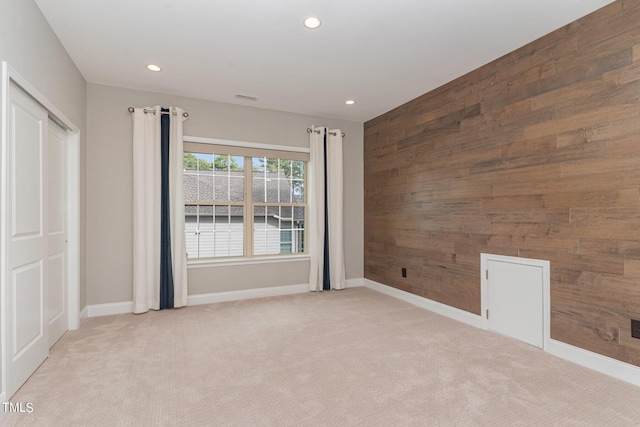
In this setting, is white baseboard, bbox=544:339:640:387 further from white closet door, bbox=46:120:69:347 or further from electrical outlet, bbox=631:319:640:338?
white closet door, bbox=46:120:69:347

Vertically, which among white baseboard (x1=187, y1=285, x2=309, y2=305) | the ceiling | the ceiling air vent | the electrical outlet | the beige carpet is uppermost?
the ceiling

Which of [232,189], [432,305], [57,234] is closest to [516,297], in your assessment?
[432,305]

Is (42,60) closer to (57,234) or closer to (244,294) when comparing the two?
(57,234)

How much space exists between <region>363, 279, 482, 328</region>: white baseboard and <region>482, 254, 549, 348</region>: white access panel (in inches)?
6.9

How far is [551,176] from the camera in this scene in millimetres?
2791

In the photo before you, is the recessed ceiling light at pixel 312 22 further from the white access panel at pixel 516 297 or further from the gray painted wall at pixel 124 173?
the white access panel at pixel 516 297

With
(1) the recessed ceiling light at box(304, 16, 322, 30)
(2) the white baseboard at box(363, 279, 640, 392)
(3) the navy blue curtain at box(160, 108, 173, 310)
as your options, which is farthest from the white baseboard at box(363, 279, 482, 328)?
(1) the recessed ceiling light at box(304, 16, 322, 30)

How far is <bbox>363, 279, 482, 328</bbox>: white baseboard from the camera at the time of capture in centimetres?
353

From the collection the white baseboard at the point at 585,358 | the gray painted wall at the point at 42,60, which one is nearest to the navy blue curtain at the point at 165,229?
the gray painted wall at the point at 42,60

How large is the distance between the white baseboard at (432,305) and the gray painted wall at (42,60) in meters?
3.87

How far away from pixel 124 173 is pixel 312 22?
291cm

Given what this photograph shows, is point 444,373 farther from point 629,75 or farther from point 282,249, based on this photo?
point 282,249

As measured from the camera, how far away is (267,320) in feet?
12.1

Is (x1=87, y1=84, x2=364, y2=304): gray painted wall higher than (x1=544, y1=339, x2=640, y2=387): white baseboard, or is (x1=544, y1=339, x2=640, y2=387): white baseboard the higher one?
(x1=87, y1=84, x2=364, y2=304): gray painted wall
